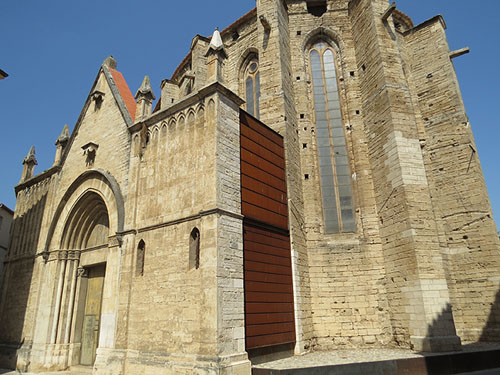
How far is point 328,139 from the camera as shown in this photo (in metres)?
12.4

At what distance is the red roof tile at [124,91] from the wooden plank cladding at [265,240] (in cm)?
453

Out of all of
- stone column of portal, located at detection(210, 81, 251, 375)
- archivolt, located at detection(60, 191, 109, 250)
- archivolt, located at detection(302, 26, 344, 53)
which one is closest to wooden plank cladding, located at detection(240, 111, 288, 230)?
stone column of portal, located at detection(210, 81, 251, 375)

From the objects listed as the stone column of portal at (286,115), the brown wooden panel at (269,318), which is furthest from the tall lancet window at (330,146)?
the brown wooden panel at (269,318)

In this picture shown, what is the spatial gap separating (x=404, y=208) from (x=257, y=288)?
15.1 feet

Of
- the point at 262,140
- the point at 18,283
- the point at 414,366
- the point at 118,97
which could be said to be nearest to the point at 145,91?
the point at 118,97

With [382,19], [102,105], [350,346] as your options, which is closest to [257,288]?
[350,346]

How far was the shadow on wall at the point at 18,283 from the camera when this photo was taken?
499 inches

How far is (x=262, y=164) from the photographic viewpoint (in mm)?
9867

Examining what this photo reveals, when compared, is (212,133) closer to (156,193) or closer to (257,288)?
(156,193)

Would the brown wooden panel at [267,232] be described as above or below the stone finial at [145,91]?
below

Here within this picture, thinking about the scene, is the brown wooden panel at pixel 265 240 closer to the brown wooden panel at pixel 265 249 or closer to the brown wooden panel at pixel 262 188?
the brown wooden panel at pixel 265 249

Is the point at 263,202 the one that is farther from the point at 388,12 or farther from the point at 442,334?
the point at 388,12

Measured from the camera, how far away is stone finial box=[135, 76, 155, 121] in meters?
11.0

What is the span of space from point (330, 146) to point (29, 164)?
12.8 metres
